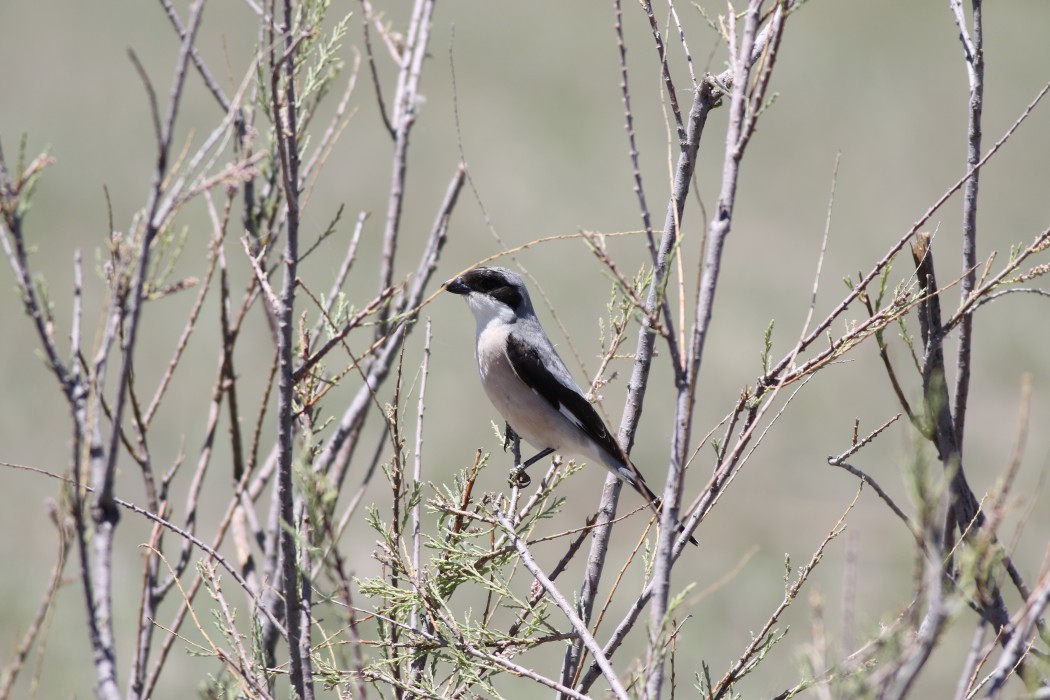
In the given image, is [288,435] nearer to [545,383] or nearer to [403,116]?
[403,116]

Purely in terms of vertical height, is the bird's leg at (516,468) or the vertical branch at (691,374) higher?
the bird's leg at (516,468)

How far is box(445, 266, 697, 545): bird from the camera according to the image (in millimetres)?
3961

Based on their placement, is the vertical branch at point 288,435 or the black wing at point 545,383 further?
the black wing at point 545,383

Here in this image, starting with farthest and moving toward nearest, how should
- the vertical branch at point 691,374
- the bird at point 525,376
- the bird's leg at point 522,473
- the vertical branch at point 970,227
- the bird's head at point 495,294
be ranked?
the bird's head at point 495,294 < the bird at point 525,376 < the bird's leg at point 522,473 < the vertical branch at point 970,227 < the vertical branch at point 691,374

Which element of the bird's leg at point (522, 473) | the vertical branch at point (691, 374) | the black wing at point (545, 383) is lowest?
the vertical branch at point (691, 374)

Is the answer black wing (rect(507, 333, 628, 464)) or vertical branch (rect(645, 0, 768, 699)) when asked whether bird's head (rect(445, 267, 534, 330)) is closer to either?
black wing (rect(507, 333, 628, 464))

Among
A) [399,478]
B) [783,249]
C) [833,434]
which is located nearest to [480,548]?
[399,478]

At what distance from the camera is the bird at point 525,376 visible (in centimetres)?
396

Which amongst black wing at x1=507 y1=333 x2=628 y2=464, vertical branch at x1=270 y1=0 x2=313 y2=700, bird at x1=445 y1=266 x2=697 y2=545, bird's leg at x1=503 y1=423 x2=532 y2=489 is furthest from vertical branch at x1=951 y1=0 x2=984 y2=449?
black wing at x1=507 y1=333 x2=628 y2=464

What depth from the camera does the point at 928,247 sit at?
85.6 inches

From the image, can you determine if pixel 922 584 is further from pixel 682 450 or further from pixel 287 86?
pixel 287 86

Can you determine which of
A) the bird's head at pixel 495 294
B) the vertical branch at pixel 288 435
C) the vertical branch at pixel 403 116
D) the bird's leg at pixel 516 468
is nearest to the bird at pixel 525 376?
the bird's head at pixel 495 294

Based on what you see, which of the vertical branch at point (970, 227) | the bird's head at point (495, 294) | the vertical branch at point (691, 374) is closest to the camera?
the vertical branch at point (691, 374)

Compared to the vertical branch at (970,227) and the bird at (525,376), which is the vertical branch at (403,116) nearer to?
the bird at (525,376)
